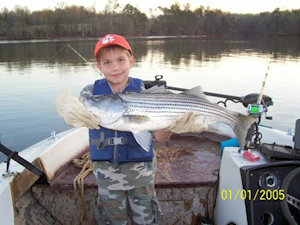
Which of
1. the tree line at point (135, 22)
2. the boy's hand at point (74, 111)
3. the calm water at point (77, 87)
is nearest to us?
the boy's hand at point (74, 111)

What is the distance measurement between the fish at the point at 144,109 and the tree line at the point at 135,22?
2553 inches

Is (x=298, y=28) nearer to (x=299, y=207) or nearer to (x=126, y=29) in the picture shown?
(x=126, y=29)

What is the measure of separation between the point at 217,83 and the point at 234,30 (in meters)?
84.0

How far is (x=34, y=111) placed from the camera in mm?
13867

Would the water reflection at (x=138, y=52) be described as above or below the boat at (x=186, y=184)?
above

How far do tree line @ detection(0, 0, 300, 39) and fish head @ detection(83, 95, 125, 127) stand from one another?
65306 mm

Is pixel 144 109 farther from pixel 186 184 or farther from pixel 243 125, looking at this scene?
Answer: pixel 186 184

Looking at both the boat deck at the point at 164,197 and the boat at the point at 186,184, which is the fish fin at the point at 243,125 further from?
the boat deck at the point at 164,197

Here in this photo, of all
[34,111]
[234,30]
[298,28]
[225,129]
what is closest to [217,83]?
[34,111]

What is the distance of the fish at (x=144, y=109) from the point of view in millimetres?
2932

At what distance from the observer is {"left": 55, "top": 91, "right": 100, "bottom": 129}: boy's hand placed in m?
2.78

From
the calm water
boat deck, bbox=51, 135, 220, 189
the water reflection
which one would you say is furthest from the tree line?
boat deck, bbox=51, 135, 220, 189

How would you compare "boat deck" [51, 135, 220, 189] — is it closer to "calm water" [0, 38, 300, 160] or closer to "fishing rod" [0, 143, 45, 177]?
"fishing rod" [0, 143, 45, 177]

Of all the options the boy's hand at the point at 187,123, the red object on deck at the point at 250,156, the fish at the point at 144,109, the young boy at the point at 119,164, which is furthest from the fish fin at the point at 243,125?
the young boy at the point at 119,164
